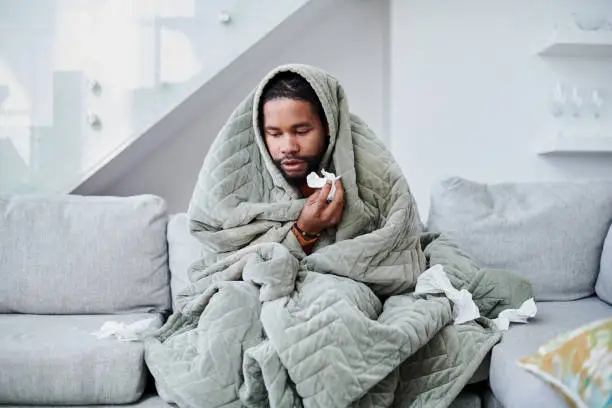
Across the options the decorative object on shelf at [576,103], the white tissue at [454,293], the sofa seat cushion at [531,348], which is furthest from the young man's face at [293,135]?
the decorative object on shelf at [576,103]

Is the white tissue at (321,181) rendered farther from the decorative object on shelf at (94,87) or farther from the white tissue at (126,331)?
the decorative object on shelf at (94,87)

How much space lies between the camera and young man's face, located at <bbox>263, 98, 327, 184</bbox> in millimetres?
1531

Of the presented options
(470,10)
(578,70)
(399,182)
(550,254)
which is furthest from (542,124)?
(399,182)

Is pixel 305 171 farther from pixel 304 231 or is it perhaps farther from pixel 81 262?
pixel 81 262

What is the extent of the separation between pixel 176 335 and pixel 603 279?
3.99 feet

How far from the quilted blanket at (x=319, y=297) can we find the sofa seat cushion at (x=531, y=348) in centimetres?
5

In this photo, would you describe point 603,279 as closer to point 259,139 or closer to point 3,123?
point 259,139

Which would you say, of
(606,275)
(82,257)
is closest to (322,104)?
(82,257)

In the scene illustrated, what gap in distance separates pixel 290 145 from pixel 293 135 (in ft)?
0.10

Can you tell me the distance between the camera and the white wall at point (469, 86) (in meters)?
2.41

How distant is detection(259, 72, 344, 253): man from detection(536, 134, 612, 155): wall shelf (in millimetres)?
1219

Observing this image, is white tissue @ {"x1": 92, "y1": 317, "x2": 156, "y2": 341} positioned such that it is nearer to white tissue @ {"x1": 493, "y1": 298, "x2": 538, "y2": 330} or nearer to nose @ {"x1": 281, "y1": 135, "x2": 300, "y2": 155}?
nose @ {"x1": 281, "y1": 135, "x2": 300, "y2": 155}

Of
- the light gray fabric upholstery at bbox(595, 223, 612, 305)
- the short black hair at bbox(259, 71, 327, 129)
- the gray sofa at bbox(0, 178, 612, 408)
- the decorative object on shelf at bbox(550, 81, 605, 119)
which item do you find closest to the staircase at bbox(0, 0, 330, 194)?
the gray sofa at bbox(0, 178, 612, 408)

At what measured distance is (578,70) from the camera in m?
2.49
